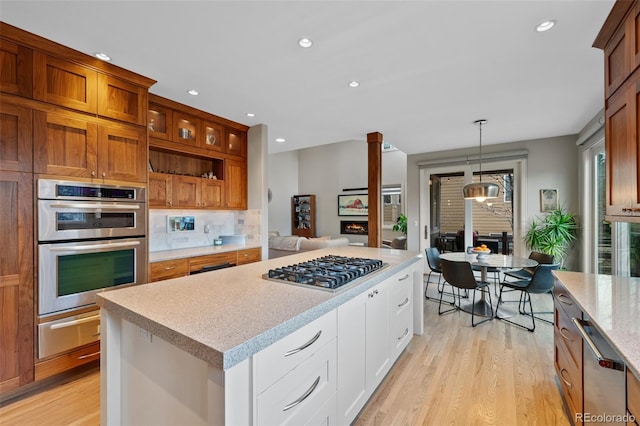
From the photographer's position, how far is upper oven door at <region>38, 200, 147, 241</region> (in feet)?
6.76

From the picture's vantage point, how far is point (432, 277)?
5598 millimetres

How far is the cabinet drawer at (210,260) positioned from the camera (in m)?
3.15

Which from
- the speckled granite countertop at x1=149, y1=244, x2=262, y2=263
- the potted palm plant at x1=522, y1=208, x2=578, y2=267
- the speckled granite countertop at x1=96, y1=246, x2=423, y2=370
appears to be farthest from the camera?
the potted palm plant at x1=522, y1=208, x2=578, y2=267

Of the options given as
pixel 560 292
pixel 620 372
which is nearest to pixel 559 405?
pixel 560 292

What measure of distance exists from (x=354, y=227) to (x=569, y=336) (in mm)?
6814

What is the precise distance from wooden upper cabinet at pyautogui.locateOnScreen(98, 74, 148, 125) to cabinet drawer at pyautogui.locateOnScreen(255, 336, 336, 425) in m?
2.56

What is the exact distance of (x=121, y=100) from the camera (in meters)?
2.50

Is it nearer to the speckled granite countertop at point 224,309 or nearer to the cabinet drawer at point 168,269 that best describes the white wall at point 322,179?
the cabinet drawer at point 168,269

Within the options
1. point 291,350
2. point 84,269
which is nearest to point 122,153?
point 84,269

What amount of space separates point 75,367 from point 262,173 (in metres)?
2.74

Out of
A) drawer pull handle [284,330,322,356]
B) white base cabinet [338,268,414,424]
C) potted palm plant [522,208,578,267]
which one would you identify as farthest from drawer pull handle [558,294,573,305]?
potted palm plant [522,208,578,267]

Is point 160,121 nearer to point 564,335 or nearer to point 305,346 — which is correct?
point 305,346

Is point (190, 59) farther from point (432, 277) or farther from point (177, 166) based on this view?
point (432, 277)

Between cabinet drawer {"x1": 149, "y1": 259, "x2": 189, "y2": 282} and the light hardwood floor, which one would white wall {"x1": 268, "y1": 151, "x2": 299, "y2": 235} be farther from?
the light hardwood floor
